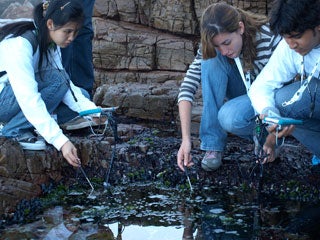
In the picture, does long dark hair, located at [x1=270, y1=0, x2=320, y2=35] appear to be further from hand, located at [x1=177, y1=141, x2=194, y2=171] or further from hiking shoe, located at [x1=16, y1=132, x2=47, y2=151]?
hiking shoe, located at [x1=16, y1=132, x2=47, y2=151]

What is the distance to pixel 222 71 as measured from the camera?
4391mm

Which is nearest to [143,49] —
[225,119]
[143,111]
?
[143,111]

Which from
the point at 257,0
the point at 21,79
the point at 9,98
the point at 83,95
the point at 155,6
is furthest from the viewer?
the point at 155,6

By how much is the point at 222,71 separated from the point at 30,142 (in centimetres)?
154

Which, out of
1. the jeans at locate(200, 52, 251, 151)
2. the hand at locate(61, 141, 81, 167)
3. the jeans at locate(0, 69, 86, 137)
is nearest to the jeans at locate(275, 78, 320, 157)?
the jeans at locate(200, 52, 251, 151)

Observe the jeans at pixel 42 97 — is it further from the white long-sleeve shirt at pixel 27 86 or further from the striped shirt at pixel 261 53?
the striped shirt at pixel 261 53

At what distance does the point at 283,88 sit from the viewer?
405 centimetres

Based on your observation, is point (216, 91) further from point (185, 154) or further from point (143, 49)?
point (143, 49)

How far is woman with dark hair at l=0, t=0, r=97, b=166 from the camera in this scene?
4.10 metres

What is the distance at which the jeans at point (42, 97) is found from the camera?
4.46 meters

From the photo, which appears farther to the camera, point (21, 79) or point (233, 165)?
point (233, 165)

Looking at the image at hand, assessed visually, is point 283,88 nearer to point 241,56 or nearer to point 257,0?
point 241,56

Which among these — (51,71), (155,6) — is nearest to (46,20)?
(51,71)

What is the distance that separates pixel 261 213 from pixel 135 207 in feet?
2.88
